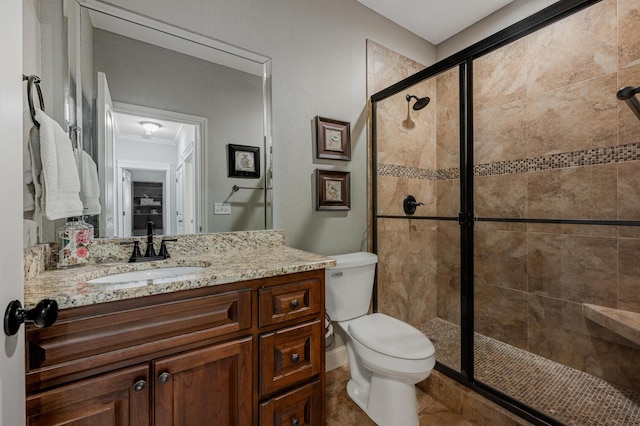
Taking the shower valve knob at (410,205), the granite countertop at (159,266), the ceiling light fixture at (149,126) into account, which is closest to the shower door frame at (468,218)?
the shower valve knob at (410,205)

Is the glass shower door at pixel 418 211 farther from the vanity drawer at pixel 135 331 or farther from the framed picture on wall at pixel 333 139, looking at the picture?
the vanity drawer at pixel 135 331

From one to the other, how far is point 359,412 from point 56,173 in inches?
71.3

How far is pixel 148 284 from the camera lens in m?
0.84

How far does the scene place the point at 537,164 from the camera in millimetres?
1834

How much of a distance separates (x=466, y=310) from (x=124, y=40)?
7.48 feet

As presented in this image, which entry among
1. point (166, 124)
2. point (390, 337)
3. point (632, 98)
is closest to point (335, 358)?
point (390, 337)

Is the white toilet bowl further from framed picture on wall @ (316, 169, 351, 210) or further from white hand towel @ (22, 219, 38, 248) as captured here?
white hand towel @ (22, 219, 38, 248)

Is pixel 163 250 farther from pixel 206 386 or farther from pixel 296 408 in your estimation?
pixel 296 408

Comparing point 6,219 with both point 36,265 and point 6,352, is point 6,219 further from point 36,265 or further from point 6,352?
point 36,265

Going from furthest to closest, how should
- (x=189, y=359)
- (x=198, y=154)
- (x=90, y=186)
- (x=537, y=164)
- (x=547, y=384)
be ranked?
(x=537, y=164) → (x=547, y=384) → (x=198, y=154) → (x=90, y=186) → (x=189, y=359)

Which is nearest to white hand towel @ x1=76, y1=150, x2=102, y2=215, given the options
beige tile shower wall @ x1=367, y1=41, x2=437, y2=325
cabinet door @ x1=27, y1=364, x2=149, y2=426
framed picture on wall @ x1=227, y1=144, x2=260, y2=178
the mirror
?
the mirror

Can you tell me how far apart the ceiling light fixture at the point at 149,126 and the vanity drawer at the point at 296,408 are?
52.3 inches

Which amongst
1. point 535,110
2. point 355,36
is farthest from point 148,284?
point 535,110

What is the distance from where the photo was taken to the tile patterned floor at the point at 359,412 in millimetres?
1484
